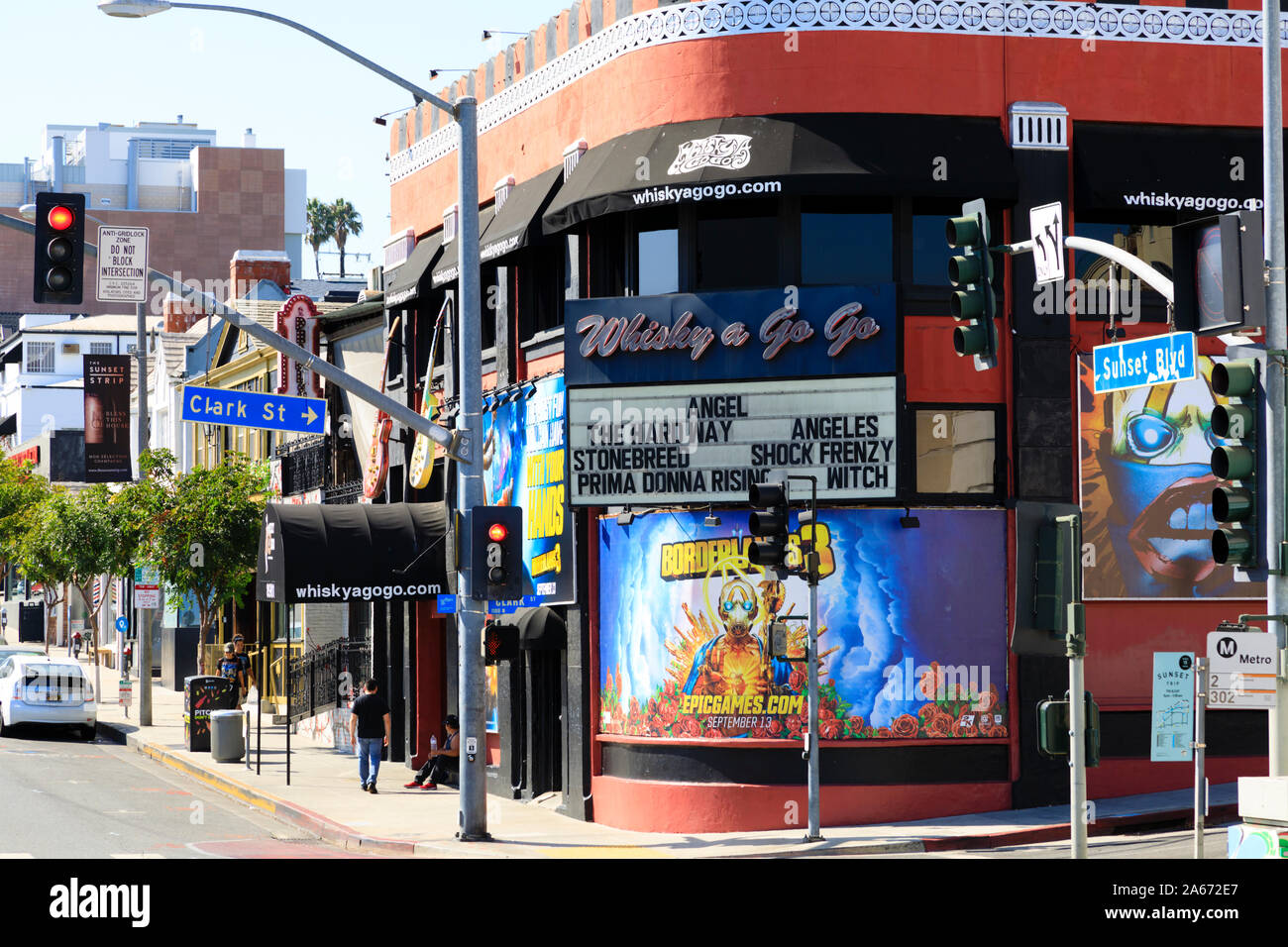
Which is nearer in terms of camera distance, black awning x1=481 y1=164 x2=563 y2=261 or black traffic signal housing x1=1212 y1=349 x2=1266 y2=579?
black traffic signal housing x1=1212 y1=349 x2=1266 y2=579

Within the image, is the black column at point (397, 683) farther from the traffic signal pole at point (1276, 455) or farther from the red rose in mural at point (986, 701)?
the traffic signal pole at point (1276, 455)

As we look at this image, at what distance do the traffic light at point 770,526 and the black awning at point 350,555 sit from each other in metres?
10.2

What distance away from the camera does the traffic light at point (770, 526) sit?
20.6 meters

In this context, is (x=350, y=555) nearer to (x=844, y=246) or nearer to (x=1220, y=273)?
(x=844, y=246)

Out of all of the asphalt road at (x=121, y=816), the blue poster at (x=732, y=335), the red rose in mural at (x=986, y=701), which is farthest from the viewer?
the red rose in mural at (x=986, y=701)

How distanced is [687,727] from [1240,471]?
10730mm

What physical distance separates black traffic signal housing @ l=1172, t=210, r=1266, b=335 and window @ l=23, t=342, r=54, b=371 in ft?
310

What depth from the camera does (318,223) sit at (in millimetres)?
125000

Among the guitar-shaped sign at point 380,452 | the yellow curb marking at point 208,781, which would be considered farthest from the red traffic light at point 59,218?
the guitar-shaped sign at point 380,452

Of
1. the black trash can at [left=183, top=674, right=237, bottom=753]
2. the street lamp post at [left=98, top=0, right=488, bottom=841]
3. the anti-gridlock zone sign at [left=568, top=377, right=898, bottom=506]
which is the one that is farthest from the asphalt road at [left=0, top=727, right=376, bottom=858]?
the anti-gridlock zone sign at [left=568, top=377, right=898, bottom=506]

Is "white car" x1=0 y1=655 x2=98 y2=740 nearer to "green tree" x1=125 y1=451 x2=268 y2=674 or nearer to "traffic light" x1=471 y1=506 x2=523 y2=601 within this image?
"green tree" x1=125 y1=451 x2=268 y2=674

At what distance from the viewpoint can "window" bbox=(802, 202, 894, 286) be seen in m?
23.1
